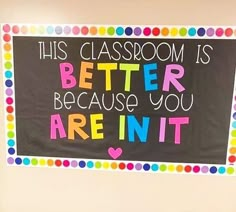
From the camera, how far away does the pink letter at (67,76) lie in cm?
190

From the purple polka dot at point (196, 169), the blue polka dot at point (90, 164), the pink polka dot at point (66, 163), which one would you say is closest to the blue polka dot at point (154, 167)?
the purple polka dot at point (196, 169)

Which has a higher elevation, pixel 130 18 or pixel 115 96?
pixel 130 18

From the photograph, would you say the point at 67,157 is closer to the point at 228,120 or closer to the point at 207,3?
the point at 228,120

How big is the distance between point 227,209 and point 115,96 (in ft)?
3.12

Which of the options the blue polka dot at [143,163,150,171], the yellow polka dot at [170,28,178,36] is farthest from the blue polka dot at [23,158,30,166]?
the yellow polka dot at [170,28,178,36]

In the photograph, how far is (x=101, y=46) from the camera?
6.12 ft

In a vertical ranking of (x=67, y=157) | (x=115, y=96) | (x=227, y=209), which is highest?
(x=115, y=96)

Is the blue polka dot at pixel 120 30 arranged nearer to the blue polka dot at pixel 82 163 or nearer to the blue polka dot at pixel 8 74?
the blue polka dot at pixel 8 74

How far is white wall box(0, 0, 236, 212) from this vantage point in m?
1.81

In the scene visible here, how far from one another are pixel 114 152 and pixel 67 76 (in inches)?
20.6

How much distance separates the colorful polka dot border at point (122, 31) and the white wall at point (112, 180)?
1.3 inches

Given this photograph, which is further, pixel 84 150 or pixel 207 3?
pixel 84 150

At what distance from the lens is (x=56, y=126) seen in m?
1.95

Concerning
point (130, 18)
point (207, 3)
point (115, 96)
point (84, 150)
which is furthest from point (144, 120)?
point (207, 3)
